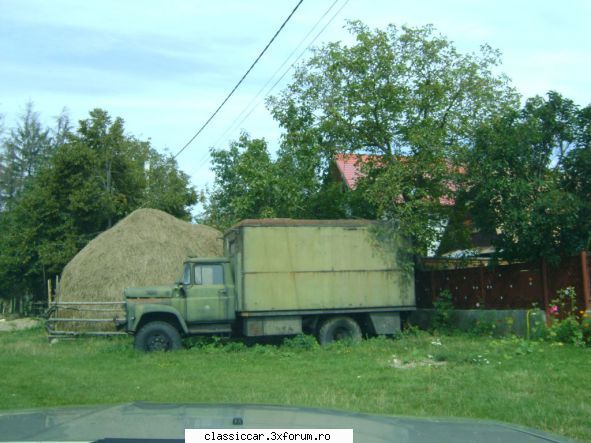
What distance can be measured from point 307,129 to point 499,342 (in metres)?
8.64

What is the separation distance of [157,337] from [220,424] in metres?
13.4

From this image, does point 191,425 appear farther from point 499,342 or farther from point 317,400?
point 499,342

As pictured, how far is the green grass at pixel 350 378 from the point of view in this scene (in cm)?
848

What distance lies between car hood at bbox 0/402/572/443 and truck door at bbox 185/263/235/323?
12716 mm

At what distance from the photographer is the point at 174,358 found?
569 inches

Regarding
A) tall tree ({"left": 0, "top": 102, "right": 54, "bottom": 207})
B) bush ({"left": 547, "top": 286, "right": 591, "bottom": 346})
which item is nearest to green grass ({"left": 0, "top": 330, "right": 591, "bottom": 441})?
bush ({"left": 547, "top": 286, "right": 591, "bottom": 346})

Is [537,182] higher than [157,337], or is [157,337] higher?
[537,182]

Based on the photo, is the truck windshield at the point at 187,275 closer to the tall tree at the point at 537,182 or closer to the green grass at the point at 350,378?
the green grass at the point at 350,378

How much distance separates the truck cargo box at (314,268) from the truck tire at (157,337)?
1.65 m

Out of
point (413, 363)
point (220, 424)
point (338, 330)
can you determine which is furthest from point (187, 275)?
point (220, 424)

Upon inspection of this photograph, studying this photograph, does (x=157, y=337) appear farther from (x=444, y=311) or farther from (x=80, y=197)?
(x=80, y=197)

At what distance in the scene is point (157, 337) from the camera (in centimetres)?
1592

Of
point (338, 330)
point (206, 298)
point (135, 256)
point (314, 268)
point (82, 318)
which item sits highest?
point (135, 256)

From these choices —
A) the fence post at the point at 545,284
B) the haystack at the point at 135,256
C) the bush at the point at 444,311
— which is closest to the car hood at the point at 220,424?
the fence post at the point at 545,284
